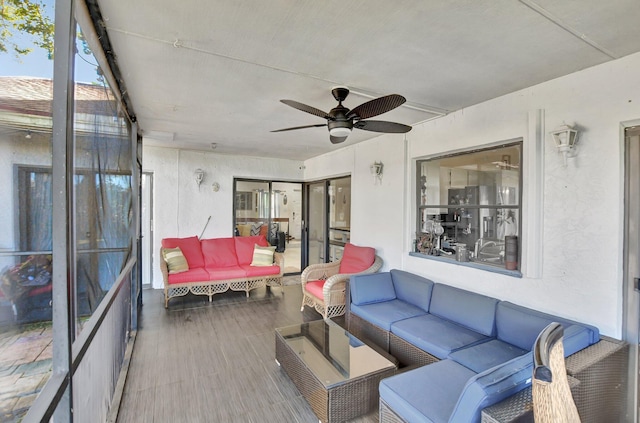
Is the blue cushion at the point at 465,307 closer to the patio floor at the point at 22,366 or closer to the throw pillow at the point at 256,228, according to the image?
the patio floor at the point at 22,366

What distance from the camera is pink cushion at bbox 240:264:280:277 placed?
4789mm

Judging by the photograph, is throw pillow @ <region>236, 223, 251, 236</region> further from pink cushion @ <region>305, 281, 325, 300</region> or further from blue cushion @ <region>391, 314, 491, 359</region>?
blue cushion @ <region>391, 314, 491, 359</region>

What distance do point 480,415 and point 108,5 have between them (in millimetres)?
2630

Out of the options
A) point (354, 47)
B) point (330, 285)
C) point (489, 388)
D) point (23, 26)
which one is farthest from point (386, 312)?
point (23, 26)

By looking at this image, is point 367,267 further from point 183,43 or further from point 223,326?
point 183,43

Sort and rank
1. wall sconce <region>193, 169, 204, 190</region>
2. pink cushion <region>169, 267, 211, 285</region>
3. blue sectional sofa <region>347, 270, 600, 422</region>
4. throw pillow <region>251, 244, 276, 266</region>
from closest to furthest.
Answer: blue sectional sofa <region>347, 270, 600, 422</region> → pink cushion <region>169, 267, 211, 285</region> → throw pillow <region>251, 244, 276, 266</region> → wall sconce <region>193, 169, 204, 190</region>

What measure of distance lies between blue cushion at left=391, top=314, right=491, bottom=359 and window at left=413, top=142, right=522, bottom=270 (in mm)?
716

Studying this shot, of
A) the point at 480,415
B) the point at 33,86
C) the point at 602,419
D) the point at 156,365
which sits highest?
the point at 33,86

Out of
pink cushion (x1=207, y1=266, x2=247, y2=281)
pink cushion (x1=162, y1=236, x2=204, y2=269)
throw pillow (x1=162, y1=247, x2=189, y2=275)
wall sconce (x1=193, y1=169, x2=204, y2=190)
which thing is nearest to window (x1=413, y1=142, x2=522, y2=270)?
pink cushion (x1=207, y1=266, x2=247, y2=281)

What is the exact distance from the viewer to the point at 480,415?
1.27 meters

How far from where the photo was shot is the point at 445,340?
2355 millimetres

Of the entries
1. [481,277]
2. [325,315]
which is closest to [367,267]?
[325,315]

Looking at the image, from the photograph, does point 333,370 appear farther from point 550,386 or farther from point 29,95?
point 29,95

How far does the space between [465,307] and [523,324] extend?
495 mm
